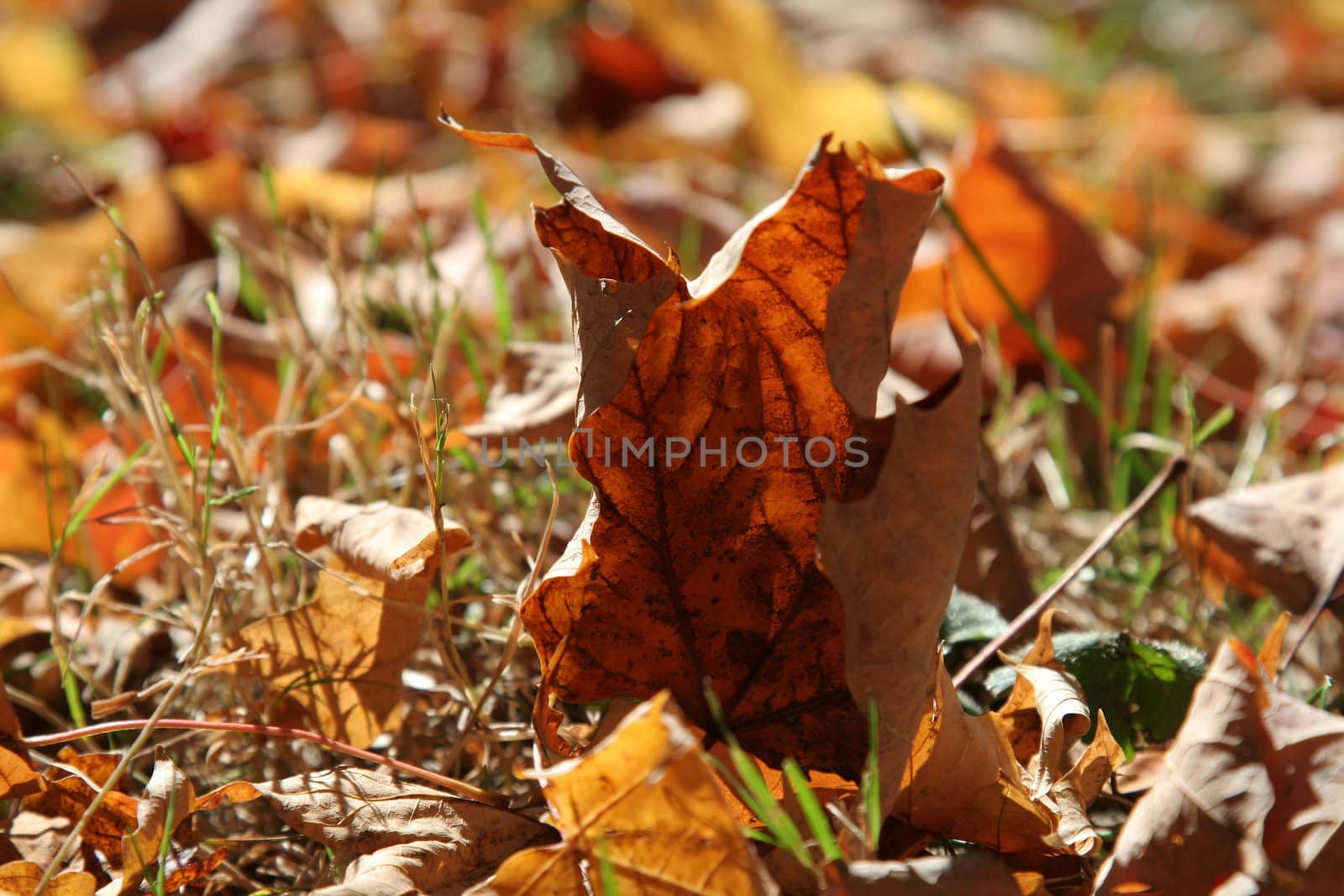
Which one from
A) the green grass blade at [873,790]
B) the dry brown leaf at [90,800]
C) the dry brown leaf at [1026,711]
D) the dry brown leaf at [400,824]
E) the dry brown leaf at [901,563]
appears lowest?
the dry brown leaf at [90,800]

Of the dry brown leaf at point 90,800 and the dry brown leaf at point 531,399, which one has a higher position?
the dry brown leaf at point 531,399

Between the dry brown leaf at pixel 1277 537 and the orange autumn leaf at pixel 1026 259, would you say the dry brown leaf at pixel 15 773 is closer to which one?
the dry brown leaf at pixel 1277 537

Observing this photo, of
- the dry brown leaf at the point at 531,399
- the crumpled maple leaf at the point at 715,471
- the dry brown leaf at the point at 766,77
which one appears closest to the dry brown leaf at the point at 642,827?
the crumpled maple leaf at the point at 715,471

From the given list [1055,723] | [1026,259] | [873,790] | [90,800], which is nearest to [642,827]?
[873,790]

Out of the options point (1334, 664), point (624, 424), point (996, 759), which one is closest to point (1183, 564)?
point (1334, 664)

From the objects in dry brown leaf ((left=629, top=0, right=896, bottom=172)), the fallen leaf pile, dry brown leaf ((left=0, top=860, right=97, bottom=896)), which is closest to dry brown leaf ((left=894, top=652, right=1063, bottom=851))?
the fallen leaf pile

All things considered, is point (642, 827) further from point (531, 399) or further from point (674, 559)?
point (531, 399)

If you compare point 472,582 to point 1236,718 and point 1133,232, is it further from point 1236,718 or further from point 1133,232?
point 1133,232
